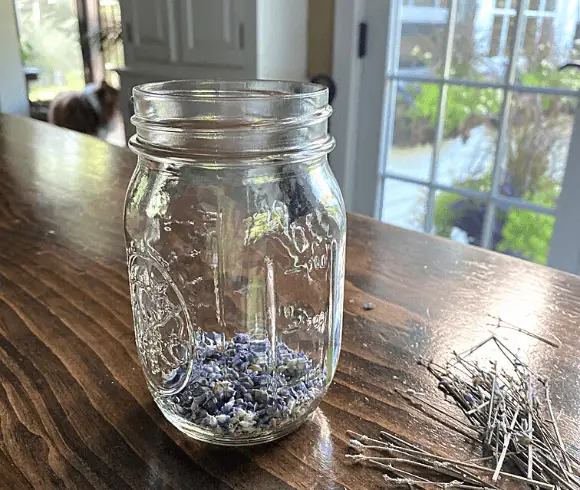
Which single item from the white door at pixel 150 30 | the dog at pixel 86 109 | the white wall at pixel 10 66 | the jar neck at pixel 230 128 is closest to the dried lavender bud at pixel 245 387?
the jar neck at pixel 230 128

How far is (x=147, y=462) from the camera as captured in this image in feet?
1.35

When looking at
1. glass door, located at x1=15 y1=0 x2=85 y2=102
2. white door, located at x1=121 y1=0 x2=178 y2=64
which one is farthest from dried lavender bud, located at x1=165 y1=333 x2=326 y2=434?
glass door, located at x1=15 y1=0 x2=85 y2=102

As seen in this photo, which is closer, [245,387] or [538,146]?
[245,387]

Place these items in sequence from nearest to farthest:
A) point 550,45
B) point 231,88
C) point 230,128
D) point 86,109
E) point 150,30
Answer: point 230,128 → point 231,88 → point 550,45 → point 150,30 → point 86,109

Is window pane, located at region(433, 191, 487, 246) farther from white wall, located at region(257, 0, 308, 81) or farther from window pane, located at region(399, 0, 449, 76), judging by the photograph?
white wall, located at region(257, 0, 308, 81)

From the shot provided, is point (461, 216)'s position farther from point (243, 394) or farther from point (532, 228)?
point (243, 394)

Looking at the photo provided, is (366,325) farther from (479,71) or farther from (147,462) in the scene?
(479,71)

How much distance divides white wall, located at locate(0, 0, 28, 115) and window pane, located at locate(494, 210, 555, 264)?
257 cm

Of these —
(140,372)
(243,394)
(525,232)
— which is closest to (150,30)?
(525,232)

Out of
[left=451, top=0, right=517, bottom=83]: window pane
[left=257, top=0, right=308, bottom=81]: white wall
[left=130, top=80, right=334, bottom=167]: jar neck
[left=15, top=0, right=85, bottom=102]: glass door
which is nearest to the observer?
[left=130, top=80, right=334, bottom=167]: jar neck

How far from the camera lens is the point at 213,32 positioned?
2.00m

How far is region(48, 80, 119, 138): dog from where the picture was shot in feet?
9.56

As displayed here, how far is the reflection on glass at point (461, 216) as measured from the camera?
1815 mm

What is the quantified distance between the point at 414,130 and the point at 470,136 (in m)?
0.20
